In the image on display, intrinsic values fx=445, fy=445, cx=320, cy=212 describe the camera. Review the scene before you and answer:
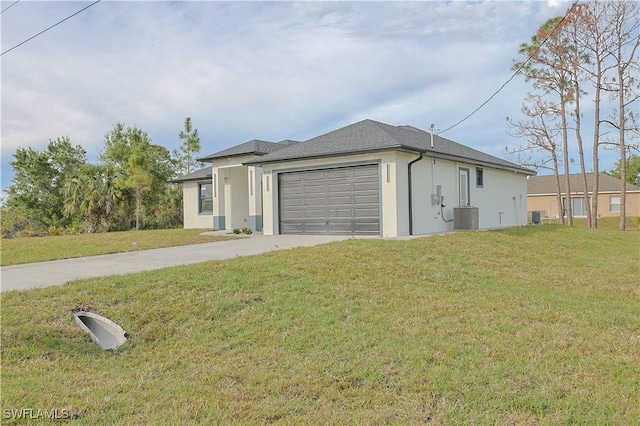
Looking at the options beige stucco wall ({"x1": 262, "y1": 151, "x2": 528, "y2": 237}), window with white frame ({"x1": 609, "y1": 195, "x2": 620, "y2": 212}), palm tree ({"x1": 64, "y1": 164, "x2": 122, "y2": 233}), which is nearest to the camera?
beige stucco wall ({"x1": 262, "y1": 151, "x2": 528, "y2": 237})

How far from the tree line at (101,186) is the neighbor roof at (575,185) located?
29.3m

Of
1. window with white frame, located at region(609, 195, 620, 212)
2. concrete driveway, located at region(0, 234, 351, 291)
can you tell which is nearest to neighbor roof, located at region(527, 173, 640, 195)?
window with white frame, located at region(609, 195, 620, 212)

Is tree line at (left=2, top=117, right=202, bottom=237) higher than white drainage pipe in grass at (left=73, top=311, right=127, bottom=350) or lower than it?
higher

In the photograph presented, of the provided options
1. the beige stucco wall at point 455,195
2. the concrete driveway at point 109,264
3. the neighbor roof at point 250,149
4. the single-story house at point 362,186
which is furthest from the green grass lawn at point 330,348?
the neighbor roof at point 250,149

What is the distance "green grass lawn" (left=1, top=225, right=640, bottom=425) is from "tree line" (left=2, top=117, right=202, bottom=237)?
64.3 feet

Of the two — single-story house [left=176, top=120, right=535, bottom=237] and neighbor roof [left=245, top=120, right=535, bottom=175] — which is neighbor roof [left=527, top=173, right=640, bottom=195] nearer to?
single-story house [left=176, top=120, right=535, bottom=237]

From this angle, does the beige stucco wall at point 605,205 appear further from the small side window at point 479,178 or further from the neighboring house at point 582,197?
the small side window at point 479,178

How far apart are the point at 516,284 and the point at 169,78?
10.4 metres

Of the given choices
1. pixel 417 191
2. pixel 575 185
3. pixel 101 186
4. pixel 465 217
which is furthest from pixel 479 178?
pixel 575 185

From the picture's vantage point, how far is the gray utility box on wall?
14907mm

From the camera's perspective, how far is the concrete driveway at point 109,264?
24.5 ft

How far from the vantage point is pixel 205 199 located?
2234 cm

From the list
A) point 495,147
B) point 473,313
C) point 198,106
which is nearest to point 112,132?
point 198,106

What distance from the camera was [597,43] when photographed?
22.2m
